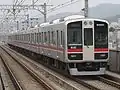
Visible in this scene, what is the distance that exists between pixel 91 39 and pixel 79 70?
1.45m

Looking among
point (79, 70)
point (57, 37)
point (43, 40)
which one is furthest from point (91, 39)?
point (43, 40)

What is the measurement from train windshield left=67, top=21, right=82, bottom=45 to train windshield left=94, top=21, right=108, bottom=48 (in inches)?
28.0

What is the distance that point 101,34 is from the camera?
14.9 meters

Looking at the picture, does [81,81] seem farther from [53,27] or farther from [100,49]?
[53,27]

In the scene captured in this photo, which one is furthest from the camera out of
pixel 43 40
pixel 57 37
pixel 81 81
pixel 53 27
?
pixel 43 40

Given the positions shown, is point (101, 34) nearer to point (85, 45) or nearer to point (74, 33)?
point (85, 45)

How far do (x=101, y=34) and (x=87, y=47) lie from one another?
89cm

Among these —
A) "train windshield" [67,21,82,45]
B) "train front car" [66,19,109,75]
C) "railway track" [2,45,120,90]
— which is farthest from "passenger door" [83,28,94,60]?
"railway track" [2,45,120,90]

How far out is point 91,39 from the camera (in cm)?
1477

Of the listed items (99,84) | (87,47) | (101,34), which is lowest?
(99,84)

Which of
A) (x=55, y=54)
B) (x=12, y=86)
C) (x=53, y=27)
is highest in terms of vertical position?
(x=53, y=27)

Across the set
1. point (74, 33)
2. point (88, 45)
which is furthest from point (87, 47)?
point (74, 33)

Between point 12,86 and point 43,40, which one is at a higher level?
point 43,40

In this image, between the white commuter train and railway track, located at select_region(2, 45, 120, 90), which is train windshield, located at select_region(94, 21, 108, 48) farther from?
railway track, located at select_region(2, 45, 120, 90)
